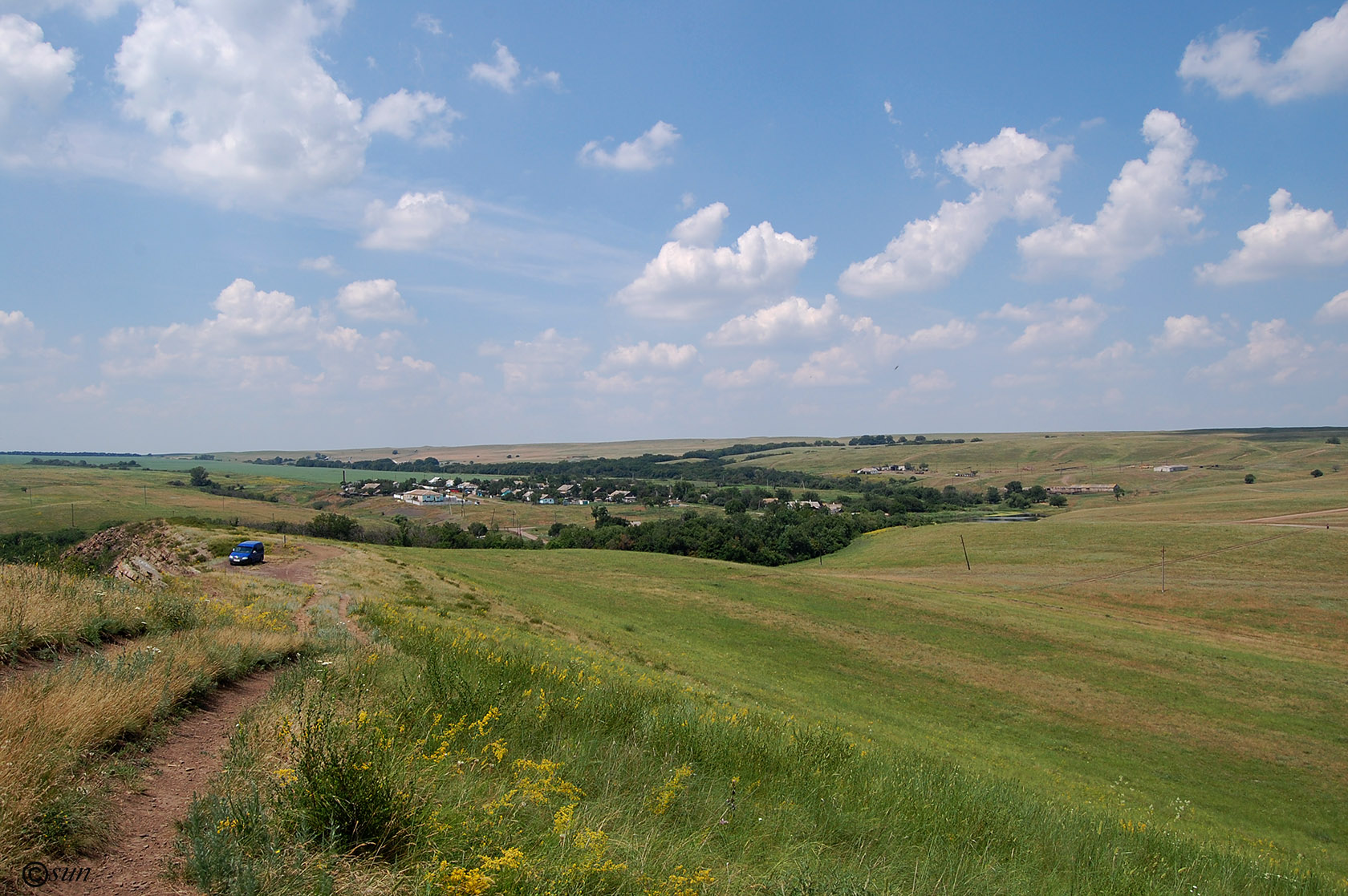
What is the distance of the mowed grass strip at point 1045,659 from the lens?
1933 cm

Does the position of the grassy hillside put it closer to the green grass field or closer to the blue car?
the green grass field

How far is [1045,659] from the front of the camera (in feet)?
108

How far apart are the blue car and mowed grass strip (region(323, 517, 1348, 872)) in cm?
412

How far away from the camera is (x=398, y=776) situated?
4.30 m

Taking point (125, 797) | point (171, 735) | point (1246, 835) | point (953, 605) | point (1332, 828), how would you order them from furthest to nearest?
point (953, 605) → point (1332, 828) → point (1246, 835) → point (171, 735) → point (125, 797)

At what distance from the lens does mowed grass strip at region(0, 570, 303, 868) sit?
11.4ft

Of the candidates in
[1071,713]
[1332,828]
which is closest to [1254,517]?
[1071,713]

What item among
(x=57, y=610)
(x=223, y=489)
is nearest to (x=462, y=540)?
(x=57, y=610)

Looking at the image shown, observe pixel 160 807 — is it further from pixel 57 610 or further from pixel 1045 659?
pixel 1045 659

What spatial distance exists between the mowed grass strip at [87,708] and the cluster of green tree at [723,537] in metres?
66.1

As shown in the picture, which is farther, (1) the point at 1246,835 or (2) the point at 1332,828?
(2) the point at 1332,828

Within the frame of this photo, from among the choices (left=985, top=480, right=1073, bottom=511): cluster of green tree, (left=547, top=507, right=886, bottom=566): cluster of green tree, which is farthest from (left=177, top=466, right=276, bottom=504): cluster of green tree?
(left=985, top=480, right=1073, bottom=511): cluster of green tree

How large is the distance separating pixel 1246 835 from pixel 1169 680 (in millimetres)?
16964

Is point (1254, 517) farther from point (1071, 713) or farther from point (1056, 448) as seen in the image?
point (1056, 448)
